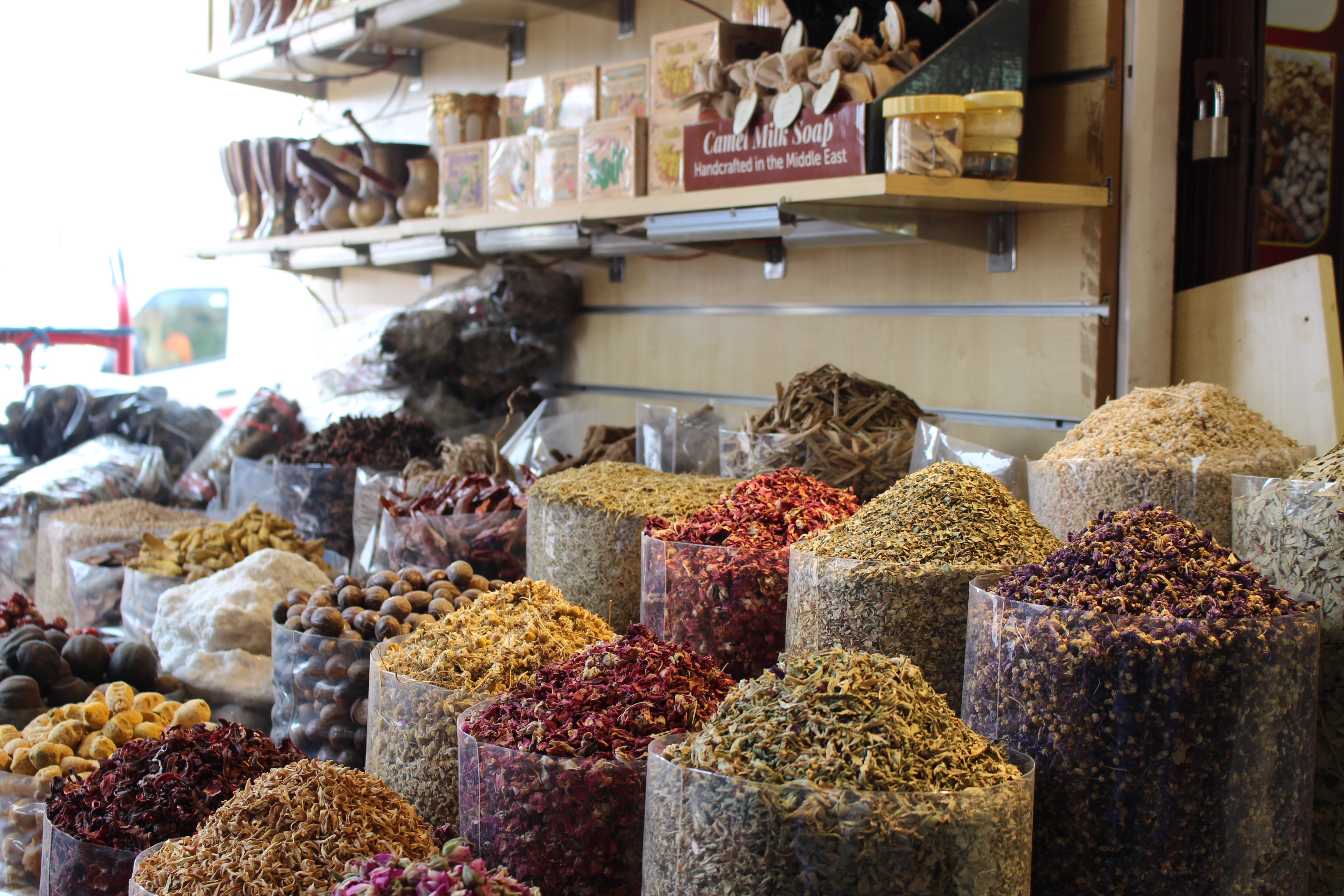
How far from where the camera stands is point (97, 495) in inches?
101

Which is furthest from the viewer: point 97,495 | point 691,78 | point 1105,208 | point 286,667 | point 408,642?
point 97,495

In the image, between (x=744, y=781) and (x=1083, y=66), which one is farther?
(x=1083, y=66)

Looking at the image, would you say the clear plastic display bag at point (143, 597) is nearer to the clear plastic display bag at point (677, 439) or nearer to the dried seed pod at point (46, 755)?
the dried seed pod at point (46, 755)

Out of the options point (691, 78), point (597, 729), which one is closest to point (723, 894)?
point (597, 729)

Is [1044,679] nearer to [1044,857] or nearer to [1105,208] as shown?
[1044,857]

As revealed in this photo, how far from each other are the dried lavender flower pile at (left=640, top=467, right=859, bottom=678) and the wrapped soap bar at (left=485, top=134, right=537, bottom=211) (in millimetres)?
1225

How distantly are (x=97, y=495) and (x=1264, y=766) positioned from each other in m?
2.52

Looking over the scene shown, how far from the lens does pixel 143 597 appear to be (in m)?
1.73

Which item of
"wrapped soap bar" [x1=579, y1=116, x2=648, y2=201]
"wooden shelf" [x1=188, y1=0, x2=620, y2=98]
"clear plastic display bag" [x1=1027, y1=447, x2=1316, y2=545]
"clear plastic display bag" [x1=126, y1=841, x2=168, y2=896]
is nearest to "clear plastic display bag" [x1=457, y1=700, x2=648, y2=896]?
"clear plastic display bag" [x1=126, y1=841, x2=168, y2=896]

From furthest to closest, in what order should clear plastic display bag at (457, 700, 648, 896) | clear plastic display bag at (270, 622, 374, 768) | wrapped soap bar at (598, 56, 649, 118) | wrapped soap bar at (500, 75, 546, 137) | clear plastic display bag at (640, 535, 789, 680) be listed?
wrapped soap bar at (500, 75, 546, 137)
wrapped soap bar at (598, 56, 649, 118)
clear plastic display bag at (270, 622, 374, 768)
clear plastic display bag at (640, 535, 789, 680)
clear plastic display bag at (457, 700, 648, 896)

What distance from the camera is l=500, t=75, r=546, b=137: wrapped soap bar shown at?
2.27 meters

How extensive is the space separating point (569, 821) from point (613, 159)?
56.2 inches

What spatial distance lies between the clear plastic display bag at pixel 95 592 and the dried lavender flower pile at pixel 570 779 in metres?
1.35

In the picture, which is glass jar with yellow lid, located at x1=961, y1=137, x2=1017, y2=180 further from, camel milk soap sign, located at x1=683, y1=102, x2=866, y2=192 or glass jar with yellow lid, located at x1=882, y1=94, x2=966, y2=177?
camel milk soap sign, located at x1=683, y1=102, x2=866, y2=192
